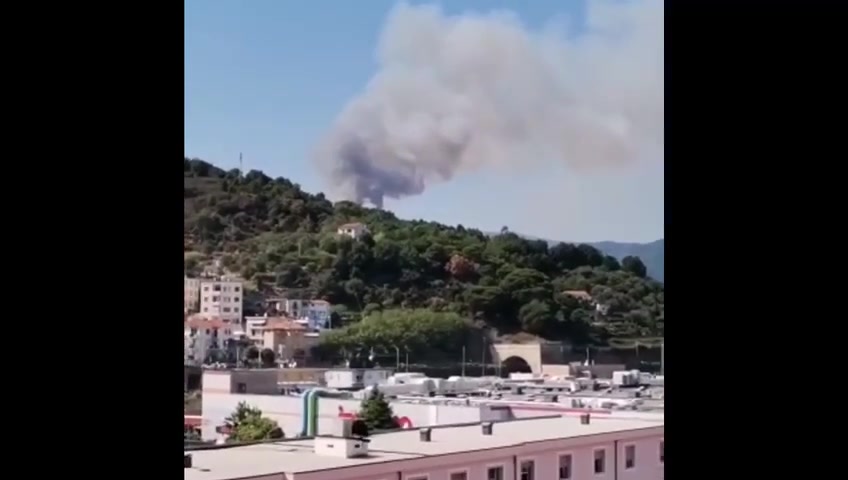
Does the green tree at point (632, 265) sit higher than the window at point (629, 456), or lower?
higher

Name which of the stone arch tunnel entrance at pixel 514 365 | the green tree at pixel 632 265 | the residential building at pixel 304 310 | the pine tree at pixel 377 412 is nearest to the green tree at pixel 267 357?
the residential building at pixel 304 310

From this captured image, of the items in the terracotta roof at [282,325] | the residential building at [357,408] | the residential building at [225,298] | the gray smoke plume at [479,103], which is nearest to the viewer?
the residential building at [225,298]

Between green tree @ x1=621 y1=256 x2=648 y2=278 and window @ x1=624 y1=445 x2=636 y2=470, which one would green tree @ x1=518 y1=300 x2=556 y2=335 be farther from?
green tree @ x1=621 y1=256 x2=648 y2=278

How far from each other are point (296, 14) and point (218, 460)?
407 centimetres

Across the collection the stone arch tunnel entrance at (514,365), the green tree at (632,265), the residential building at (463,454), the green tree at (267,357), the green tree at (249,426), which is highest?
the green tree at (632,265)

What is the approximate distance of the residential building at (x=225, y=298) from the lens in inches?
249

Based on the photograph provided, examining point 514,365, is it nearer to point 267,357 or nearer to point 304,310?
point 304,310

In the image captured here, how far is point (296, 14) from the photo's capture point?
8.77 metres

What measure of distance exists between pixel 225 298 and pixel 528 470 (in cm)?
238

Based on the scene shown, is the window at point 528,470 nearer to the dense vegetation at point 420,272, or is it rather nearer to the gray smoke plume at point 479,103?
the dense vegetation at point 420,272

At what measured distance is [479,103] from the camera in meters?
10.6
